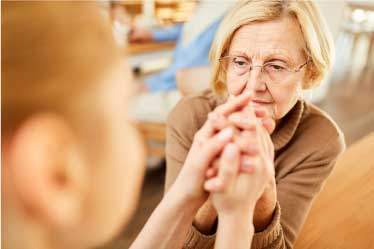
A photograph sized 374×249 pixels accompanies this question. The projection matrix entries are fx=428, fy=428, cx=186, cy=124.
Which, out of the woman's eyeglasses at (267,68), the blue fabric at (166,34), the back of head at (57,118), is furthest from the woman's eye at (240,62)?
the blue fabric at (166,34)

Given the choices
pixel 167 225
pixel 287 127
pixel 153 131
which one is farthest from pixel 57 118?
pixel 153 131

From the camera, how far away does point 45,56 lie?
0.36m

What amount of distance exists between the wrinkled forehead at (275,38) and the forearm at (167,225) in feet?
1.22

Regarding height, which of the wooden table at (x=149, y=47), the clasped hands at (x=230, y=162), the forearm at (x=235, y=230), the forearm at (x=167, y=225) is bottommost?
the forearm at (x=167, y=225)

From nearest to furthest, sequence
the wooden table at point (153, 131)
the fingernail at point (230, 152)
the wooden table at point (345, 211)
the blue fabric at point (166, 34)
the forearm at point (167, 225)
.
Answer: the fingernail at point (230, 152)
the forearm at point (167, 225)
the wooden table at point (345, 211)
the wooden table at point (153, 131)
the blue fabric at point (166, 34)

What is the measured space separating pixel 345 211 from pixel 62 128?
76 cm

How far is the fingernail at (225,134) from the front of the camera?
0.57m

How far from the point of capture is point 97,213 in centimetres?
43

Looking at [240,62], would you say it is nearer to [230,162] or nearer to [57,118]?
[230,162]

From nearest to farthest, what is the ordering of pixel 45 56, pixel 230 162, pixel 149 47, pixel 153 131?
pixel 45 56, pixel 230 162, pixel 153 131, pixel 149 47

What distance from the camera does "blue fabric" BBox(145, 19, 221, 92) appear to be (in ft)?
6.84

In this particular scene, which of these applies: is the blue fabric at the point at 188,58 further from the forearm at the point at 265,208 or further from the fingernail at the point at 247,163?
the fingernail at the point at 247,163

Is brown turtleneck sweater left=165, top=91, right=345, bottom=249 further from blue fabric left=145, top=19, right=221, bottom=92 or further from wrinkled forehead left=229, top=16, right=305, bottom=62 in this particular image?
blue fabric left=145, top=19, right=221, bottom=92

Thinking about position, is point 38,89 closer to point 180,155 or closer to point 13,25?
point 13,25
